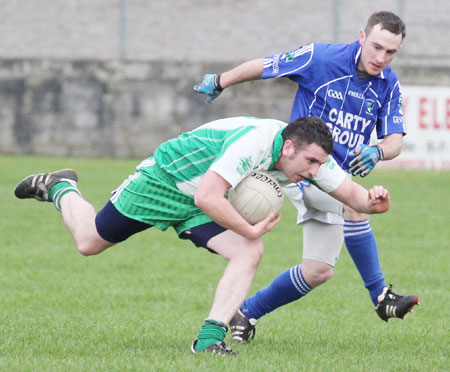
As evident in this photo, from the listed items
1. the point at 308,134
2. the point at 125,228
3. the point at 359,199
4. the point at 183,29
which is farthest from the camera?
the point at 183,29

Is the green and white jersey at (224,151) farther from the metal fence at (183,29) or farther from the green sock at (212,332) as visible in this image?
the metal fence at (183,29)

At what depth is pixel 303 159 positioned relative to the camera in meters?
5.48

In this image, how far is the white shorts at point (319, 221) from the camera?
21.1 feet

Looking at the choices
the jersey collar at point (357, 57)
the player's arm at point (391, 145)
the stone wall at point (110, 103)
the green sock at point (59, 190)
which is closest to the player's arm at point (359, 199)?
the player's arm at point (391, 145)

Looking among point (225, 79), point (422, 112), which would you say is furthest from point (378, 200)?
point (422, 112)

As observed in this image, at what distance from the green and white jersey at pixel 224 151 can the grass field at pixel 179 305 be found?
983 mm

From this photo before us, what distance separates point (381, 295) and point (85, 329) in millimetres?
1923

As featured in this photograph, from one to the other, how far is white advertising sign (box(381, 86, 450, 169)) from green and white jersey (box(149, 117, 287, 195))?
1124cm

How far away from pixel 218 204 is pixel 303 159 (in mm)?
535

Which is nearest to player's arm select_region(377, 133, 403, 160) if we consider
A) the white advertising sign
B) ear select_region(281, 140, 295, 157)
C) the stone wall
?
ear select_region(281, 140, 295, 157)

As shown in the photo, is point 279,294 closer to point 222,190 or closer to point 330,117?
point 330,117

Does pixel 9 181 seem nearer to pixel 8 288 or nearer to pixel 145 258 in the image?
pixel 145 258

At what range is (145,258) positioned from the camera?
32.2ft

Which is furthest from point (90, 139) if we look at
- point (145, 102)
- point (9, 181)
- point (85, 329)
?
point (85, 329)
